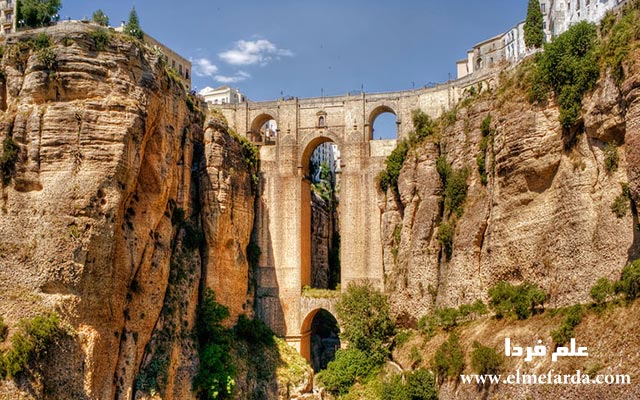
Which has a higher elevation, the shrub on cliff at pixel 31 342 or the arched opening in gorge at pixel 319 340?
the shrub on cliff at pixel 31 342

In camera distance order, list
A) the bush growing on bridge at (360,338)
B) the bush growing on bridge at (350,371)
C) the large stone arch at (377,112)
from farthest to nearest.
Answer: the large stone arch at (377,112)
the bush growing on bridge at (360,338)
the bush growing on bridge at (350,371)

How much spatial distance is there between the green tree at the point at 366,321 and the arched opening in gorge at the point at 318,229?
174 inches

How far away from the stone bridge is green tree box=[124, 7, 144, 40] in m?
10.0

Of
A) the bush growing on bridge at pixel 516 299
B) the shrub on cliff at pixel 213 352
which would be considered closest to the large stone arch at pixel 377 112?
the bush growing on bridge at pixel 516 299

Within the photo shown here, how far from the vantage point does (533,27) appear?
120 feet

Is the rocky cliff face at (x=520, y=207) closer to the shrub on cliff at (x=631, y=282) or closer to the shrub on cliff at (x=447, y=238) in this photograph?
the shrub on cliff at (x=447, y=238)

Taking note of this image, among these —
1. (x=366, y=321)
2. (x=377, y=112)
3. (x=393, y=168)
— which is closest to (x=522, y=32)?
(x=377, y=112)

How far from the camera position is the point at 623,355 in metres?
20.5

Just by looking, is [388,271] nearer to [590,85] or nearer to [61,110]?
[590,85]

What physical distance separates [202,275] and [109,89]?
492 inches

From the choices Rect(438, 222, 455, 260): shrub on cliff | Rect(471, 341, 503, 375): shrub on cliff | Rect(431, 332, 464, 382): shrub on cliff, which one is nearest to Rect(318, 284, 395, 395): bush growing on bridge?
Rect(438, 222, 455, 260): shrub on cliff

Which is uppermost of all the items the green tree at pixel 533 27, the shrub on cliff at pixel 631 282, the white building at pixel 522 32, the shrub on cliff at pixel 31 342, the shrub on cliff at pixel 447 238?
the white building at pixel 522 32

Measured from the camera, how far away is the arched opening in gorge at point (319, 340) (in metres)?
41.2

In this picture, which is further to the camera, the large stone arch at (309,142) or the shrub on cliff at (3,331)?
the large stone arch at (309,142)
